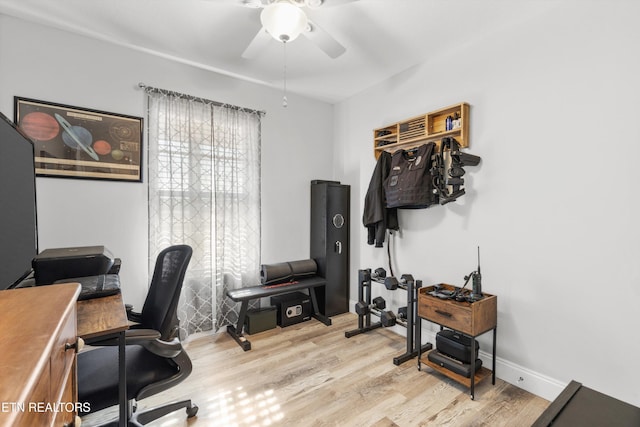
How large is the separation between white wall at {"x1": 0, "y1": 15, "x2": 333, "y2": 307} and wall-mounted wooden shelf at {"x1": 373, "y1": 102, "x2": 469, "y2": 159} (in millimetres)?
1107

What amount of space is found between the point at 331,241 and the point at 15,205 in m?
2.61

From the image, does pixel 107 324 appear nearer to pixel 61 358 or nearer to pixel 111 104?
pixel 61 358

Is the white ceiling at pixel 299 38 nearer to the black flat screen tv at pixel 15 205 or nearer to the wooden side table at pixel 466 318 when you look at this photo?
the black flat screen tv at pixel 15 205

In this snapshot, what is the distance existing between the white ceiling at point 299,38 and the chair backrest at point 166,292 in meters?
1.46

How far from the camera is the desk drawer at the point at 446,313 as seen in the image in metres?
1.99

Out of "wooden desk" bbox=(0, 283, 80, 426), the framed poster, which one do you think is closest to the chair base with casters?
"wooden desk" bbox=(0, 283, 80, 426)

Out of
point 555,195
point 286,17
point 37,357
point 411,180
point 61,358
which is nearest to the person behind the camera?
point 37,357

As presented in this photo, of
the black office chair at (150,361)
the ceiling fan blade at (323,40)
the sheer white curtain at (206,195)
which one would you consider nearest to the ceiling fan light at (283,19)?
the ceiling fan blade at (323,40)

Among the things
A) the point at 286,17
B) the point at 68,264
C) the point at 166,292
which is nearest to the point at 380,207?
the point at 286,17

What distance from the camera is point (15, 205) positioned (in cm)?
123

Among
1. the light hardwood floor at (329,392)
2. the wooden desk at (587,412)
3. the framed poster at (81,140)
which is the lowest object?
the light hardwood floor at (329,392)

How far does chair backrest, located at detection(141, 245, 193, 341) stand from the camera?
1533mm

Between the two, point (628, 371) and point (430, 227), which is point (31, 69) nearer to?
point (430, 227)

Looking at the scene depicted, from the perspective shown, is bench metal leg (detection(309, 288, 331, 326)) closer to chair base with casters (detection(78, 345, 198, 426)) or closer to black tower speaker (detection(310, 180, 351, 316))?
black tower speaker (detection(310, 180, 351, 316))
